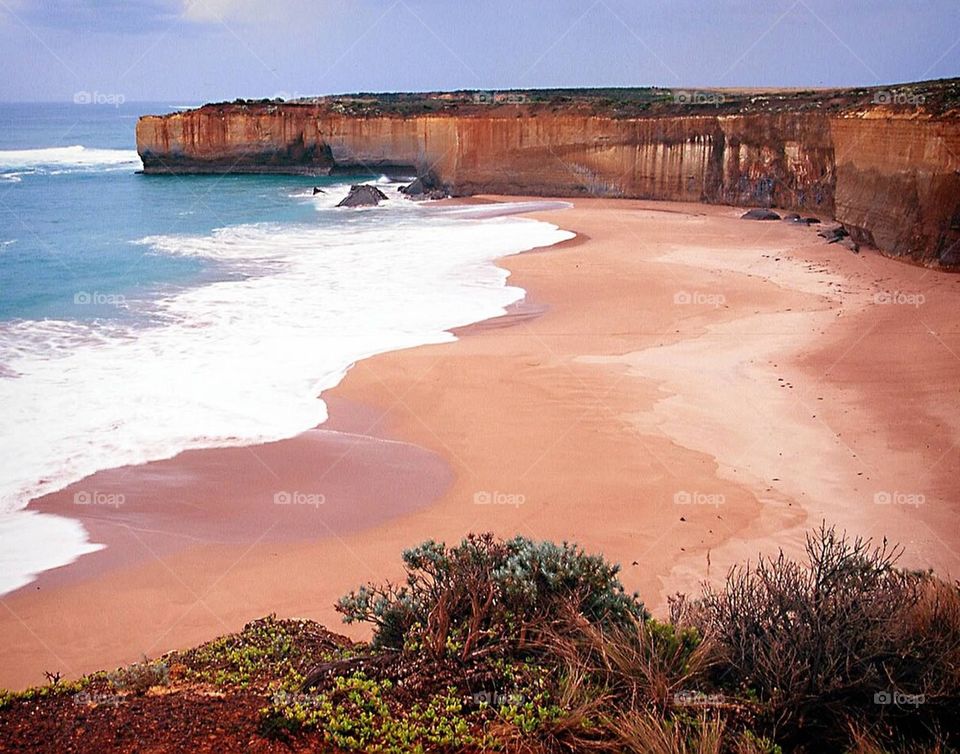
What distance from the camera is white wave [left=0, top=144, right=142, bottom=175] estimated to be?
60.7 meters

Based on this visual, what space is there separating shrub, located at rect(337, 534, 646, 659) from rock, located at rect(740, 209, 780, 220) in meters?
27.5

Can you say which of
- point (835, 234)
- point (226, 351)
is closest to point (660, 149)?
point (835, 234)

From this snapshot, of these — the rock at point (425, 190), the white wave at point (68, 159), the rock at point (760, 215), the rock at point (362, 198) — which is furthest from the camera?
the white wave at point (68, 159)

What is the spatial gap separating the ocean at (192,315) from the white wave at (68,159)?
22.9 m


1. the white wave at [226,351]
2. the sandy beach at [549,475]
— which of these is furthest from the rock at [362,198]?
the sandy beach at [549,475]

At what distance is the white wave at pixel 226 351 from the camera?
10.8 meters

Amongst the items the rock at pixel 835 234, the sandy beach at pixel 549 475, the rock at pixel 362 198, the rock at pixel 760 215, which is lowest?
the sandy beach at pixel 549 475

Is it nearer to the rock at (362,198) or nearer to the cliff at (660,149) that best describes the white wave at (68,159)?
the cliff at (660,149)

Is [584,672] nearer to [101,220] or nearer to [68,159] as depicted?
[101,220]

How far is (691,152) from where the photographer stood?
119ft

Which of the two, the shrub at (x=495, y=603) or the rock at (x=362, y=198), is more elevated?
the rock at (x=362, y=198)

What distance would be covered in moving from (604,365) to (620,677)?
9.04m

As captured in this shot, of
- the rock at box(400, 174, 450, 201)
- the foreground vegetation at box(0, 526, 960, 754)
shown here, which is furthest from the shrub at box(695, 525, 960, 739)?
the rock at box(400, 174, 450, 201)

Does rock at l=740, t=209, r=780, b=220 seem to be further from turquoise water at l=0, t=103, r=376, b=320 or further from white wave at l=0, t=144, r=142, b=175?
white wave at l=0, t=144, r=142, b=175
